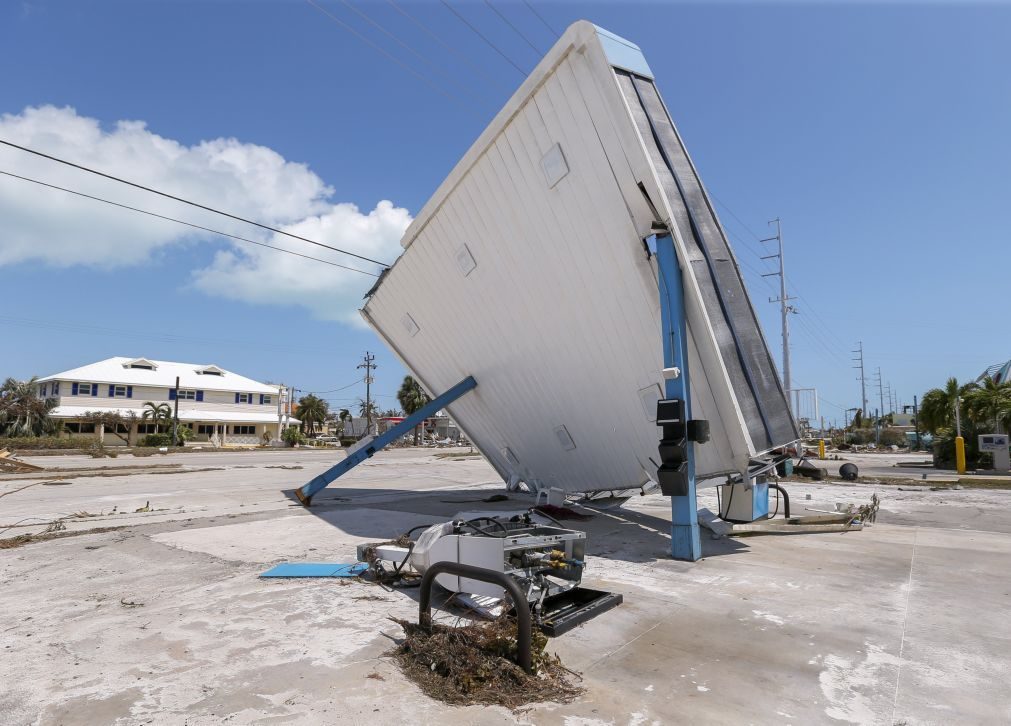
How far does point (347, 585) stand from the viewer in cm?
671

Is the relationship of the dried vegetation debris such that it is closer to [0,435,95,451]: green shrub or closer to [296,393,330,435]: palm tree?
[0,435,95,451]: green shrub

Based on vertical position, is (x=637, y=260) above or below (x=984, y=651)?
above

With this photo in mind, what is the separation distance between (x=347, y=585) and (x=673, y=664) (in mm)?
3925

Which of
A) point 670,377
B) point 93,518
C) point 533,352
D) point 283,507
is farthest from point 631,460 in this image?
point 93,518

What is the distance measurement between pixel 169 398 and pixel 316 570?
211 feet

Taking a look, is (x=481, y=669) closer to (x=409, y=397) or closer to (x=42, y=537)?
(x=42, y=537)

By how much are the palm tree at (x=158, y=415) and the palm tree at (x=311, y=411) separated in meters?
20.9

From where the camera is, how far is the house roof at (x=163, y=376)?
195 feet

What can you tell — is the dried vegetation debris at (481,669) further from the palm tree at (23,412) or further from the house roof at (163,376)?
the house roof at (163,376)

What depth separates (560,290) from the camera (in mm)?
10109

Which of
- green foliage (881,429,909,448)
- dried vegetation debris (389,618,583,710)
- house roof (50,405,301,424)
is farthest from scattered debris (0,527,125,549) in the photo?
green foliage (881,429,909,448)

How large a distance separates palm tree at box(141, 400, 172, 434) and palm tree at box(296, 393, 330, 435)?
68.5ft

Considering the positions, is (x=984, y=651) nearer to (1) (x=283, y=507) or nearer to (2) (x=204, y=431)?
(1) (x=283, y=507)

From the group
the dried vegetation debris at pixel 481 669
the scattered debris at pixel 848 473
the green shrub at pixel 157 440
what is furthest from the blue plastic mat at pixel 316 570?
the green shrub at pixel 157 440
